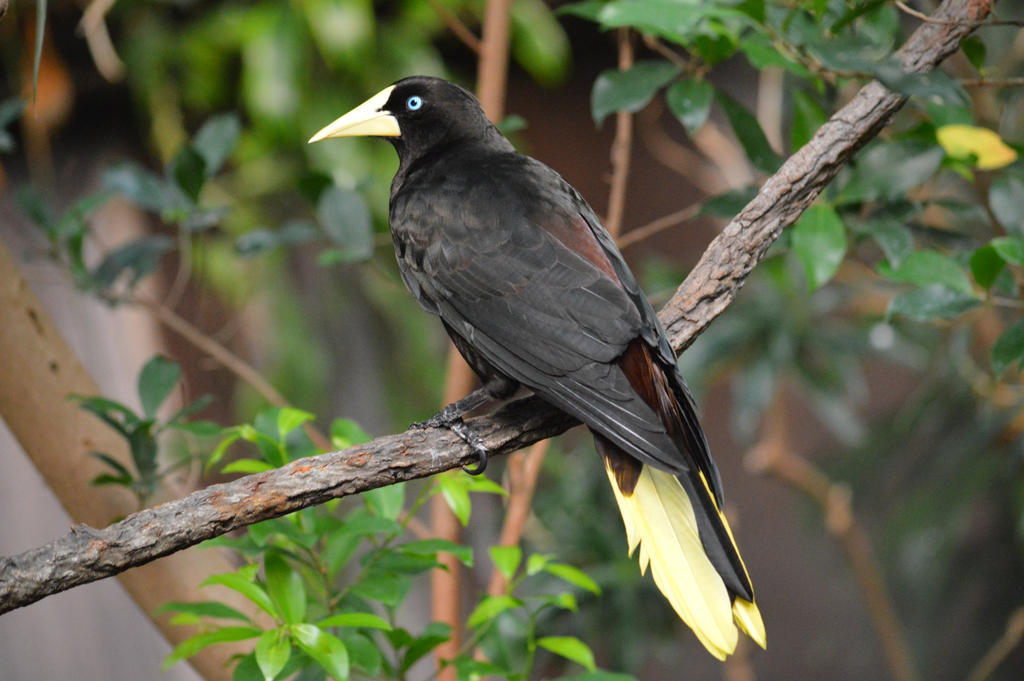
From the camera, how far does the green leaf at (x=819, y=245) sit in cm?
151

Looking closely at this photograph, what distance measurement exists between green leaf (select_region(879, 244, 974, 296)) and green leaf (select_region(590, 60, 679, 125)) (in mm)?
497

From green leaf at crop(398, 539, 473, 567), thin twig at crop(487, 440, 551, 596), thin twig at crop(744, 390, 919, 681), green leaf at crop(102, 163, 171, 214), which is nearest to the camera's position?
green leaf at crop(398, 539, 473, 567)

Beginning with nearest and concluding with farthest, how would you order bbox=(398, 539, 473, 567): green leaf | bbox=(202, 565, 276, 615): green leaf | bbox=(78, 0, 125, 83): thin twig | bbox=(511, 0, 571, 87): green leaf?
1. bbox=(202, 565, 276, 615): green leaf
2. bbox=(398, 539, 473, 567): green leaf
3. bbox=(78, 0, 125, 83): thin twig
4. bbox=(511, 0, 571, 87): green leaf

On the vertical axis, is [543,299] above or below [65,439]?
below

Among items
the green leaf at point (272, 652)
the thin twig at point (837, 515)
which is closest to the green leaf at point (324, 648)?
the green leaf at point (272, 652)

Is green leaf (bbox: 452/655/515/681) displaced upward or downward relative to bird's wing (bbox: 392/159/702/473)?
downward

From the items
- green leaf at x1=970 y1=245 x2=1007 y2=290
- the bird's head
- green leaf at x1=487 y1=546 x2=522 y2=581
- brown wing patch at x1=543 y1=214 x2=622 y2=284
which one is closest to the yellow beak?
the bird's head

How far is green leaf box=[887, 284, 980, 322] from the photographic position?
1517 mm

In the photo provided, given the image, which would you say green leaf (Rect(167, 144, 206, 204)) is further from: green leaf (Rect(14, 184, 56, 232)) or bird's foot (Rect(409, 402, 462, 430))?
bird's foot (Rect(409, 402, 462, 430))

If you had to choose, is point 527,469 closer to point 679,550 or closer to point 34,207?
point 679,550

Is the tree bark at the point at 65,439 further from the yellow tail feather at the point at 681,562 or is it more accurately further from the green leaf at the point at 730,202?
the green leaf at the point at 730,202

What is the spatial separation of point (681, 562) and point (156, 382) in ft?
3.00

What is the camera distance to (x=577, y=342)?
1453 millimetres

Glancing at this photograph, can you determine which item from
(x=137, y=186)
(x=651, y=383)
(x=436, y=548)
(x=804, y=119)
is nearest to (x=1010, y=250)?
(x=804, y=119)
